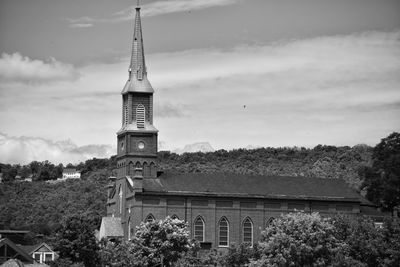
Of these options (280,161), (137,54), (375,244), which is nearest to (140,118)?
(137,54)

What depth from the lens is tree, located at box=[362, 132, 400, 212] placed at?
11481 cm

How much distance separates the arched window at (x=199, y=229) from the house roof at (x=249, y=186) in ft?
9.48

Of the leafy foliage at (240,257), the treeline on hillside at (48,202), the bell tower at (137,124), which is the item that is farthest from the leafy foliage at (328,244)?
the treeline on hillside at (48,202)

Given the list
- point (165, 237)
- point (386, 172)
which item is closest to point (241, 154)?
point (386, 172)

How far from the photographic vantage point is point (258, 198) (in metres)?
106

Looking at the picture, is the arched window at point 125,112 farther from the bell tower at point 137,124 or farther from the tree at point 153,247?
the tree at point 153,247

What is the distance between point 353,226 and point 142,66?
1474 inches

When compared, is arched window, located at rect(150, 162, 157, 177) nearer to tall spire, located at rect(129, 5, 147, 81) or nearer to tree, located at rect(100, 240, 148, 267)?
tall spire, located at rect(129, 5, 147, 81)

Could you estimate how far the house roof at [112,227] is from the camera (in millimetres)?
104025

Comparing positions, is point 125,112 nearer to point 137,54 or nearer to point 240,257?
point 137,54

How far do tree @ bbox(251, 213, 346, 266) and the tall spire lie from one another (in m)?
34.3

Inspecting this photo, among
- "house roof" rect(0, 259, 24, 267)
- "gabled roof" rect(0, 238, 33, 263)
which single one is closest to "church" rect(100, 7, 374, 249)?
"gabled roof" rect(0, 238, 33, 263)

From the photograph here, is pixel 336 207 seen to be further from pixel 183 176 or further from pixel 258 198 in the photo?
pixel 183 176

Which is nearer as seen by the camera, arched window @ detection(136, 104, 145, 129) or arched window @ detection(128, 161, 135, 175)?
arched window @ detection(128, 161, 135, 175)
